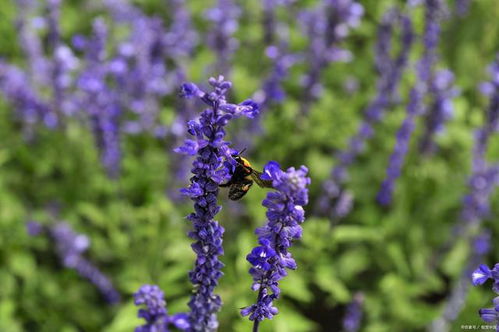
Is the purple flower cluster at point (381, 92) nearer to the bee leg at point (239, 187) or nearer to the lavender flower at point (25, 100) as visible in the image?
the lavender flower at point (25, 100)

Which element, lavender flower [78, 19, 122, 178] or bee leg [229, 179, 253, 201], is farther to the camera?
lavender flower [78, 19, 122, 178]

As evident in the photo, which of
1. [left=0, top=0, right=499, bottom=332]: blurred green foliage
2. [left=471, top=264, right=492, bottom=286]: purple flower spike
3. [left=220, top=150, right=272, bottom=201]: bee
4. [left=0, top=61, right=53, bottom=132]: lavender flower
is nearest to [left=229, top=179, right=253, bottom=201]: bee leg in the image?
[left=220, top=150, right=272, bottom=201]: bee

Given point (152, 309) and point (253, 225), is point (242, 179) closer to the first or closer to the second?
point (152, 309)

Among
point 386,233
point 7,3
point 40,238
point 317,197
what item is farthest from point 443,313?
point 7,3

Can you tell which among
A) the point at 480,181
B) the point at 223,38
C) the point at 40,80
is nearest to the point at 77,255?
the point at 40,80

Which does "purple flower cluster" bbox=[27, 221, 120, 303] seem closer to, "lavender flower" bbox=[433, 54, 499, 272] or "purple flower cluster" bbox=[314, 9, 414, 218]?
"purple flower cluster" bbox=[314, 9, 414, 218]

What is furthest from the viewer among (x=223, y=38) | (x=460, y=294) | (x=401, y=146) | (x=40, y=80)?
(x=40, y=80)

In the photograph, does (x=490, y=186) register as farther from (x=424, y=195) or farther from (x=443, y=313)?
(x=443, y=313)
